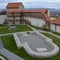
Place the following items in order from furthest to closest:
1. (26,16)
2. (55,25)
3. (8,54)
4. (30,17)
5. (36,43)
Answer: (26,16) → (30,17) → (55,25) → (36,43) → (8,54)

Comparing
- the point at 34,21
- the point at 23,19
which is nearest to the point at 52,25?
the point at 34,21

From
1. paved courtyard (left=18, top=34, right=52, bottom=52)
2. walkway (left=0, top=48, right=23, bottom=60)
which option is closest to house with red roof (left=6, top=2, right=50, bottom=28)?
paved courtyard (left=18, top=34, right=52, bottom=52)

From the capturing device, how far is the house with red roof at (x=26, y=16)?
157 feet

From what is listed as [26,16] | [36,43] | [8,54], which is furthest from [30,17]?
[8,54]

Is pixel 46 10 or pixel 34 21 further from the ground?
pixel 46 10

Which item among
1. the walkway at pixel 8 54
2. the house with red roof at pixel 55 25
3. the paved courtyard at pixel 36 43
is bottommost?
the house with red roof at pixel 55 25

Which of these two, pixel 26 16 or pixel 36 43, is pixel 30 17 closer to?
pixel 26 16

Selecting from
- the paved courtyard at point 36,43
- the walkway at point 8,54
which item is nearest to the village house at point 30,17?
the paved courtyard at point 36,43

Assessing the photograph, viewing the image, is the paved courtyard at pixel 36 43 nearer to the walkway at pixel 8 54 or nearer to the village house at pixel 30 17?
the walkway at pixel 8 54

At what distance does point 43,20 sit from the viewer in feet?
156

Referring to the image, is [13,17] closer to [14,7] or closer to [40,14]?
[14,7]

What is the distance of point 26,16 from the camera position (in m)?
54.8

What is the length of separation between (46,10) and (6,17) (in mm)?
17922

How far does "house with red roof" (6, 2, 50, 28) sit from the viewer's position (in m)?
47.7
